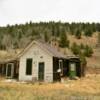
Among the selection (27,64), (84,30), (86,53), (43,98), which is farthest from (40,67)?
(84,30)

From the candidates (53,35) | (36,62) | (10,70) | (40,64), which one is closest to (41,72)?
(40,64)

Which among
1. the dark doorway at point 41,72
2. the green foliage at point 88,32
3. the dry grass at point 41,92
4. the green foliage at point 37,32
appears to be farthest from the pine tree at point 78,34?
the dry grass at point 41,92

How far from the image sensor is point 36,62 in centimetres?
3369

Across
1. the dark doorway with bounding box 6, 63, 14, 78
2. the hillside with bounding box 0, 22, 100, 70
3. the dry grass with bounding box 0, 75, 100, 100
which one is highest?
the hillside with bounding box 0, 22, 100, 70

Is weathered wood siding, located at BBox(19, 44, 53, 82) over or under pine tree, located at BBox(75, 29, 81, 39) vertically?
under

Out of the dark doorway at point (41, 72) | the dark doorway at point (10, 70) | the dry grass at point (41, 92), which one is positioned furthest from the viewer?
the dark doorway at point (10, 70)

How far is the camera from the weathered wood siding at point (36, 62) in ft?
107

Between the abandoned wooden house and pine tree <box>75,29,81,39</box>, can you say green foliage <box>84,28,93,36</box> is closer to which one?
pine tree <box>75,29,81,39</box>

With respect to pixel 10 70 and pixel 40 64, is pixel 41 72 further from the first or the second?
pixel 10 70

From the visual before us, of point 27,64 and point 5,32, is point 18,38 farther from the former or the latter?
point 27,64

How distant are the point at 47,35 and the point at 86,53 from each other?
34.7 meters

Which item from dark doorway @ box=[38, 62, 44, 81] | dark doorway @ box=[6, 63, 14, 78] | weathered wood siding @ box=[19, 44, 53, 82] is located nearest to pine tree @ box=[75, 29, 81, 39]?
dark doorway @ box=[6, 63, 14, 78]

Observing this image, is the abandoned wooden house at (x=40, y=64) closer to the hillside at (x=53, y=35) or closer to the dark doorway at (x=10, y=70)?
the dark doorway at (x=10, y=70)

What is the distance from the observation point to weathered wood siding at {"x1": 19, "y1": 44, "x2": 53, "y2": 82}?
3266 cm
